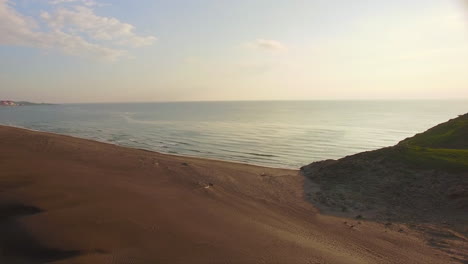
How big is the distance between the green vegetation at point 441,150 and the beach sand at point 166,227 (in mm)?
7933

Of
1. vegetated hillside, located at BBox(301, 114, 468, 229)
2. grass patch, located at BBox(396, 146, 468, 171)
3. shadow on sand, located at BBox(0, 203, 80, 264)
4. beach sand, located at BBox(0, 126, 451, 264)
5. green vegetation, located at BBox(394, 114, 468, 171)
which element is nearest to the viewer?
shadow on sand, located at BBox(0, 203, 80, 264)

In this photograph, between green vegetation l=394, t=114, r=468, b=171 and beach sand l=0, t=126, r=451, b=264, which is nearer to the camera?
beach sand l=0, t=126, r=451, b=264

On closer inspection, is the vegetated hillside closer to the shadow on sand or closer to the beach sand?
the beach sand

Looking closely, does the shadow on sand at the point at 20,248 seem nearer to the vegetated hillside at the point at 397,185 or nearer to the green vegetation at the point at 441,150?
the vegetated hillside at the point at 397,185

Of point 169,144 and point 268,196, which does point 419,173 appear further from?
point 169,144

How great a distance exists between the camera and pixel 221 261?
6484 mm

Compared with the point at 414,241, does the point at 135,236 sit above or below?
above

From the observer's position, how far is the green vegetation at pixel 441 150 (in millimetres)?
17188

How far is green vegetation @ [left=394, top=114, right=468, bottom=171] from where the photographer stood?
17.2 metres

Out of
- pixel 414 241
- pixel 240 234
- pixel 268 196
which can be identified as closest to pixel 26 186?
pixel 240 234

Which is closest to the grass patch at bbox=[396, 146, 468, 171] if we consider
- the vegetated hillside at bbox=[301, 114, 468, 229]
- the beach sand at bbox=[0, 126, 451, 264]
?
the vegetated hillside at bbox=[301, 114, 468, 229]

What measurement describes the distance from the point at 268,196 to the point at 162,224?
8.01 metres

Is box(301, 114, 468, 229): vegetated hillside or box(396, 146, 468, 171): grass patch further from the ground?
box(396, 146, 468, 171): grass patch

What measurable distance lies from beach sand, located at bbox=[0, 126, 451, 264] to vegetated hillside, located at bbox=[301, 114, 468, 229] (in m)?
1.82
